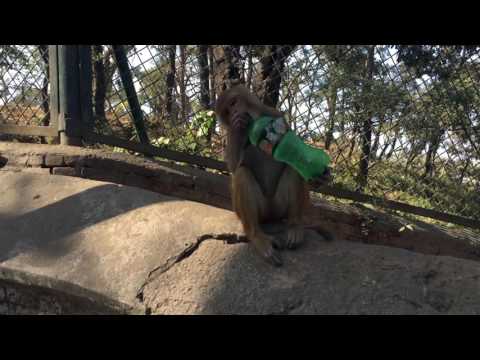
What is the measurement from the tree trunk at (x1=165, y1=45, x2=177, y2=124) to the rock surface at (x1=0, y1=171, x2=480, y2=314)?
1482 mm

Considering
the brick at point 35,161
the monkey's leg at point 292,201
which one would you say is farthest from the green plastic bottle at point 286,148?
the brick at point 35,161

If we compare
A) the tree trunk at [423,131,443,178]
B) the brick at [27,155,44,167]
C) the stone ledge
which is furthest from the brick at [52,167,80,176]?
the tree trunk at [423,131,443,178]

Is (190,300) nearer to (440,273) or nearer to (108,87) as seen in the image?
(440,273)

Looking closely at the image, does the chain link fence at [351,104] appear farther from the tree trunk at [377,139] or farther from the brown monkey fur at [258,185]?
the brown monkey fur at [258,185]

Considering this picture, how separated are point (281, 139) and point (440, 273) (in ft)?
4.36

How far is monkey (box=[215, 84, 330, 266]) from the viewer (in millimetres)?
3281

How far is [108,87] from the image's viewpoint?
17.6 feet

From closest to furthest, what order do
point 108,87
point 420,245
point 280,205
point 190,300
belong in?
1. point 190,300
2. point 280,205
3. point 420,245
4. point 108,87

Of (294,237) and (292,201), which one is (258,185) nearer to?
(292,201)

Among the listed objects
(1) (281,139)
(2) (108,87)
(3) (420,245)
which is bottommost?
(3) (420,245)

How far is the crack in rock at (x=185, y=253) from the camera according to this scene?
3.19 metres

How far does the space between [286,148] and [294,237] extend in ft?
2.03
